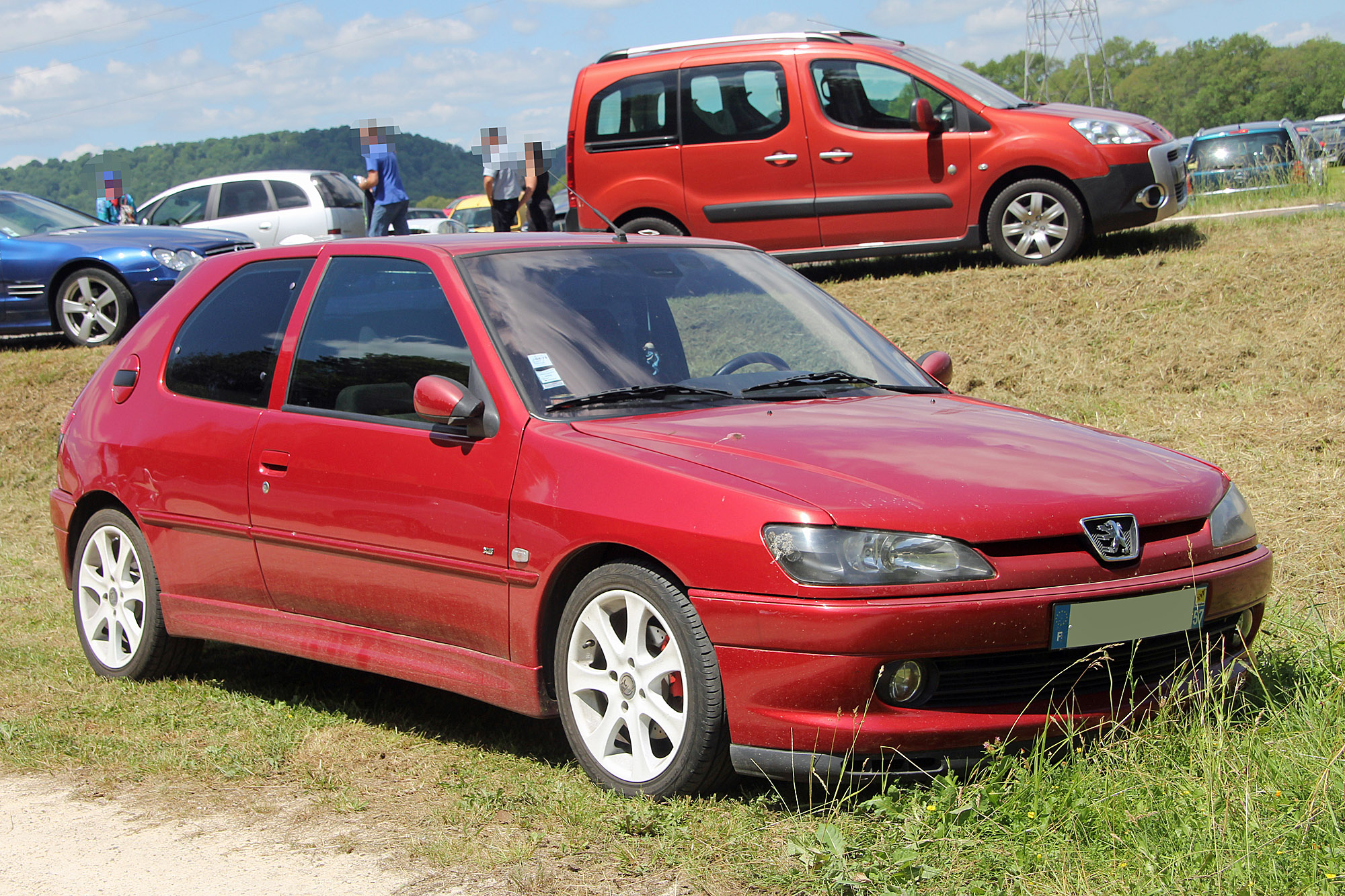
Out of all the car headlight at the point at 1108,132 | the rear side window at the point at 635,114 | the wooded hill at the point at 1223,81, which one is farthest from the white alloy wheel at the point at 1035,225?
the wooded hill at the point at 1223,81

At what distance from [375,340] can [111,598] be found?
185cm

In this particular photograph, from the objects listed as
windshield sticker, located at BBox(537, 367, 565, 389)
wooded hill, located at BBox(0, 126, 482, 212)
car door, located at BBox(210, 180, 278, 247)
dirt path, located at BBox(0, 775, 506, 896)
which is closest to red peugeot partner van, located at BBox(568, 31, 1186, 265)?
car door, located at BBox(210, 180, 278, 247)

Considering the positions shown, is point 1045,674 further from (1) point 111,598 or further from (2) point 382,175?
(2) point 382,175

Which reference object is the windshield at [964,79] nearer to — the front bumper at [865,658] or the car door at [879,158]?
the car door at [879,158]

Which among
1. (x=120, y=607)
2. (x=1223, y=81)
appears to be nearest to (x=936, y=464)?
(x=120, y=607)

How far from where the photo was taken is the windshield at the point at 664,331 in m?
4.14

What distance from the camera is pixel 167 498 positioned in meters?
5.07

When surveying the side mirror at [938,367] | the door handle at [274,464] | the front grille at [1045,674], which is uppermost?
the side mirror at [938,367]

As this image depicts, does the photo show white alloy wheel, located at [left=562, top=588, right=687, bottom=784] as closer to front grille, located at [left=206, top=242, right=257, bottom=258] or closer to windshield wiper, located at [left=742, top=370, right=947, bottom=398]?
windshield wiper, located at [left=742, top=370, right=947, bottom=398]

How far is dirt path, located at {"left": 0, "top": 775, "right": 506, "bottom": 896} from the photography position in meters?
3.30

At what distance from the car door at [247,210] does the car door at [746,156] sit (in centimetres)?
672

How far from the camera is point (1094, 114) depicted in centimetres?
1098

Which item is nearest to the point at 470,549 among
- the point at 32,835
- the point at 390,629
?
the point at 390,629

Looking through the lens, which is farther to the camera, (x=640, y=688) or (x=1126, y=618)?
(x=640, y=688)
